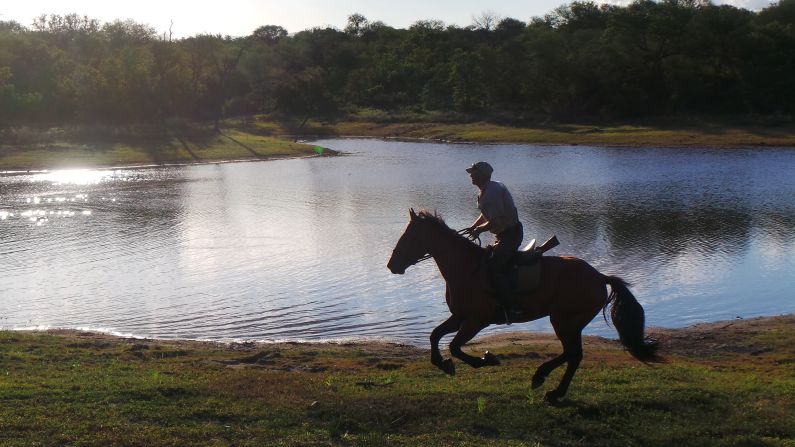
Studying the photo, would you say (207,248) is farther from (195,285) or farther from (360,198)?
(360,198)

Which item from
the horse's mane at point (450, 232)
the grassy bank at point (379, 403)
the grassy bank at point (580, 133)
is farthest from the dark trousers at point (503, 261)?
the grassy bank at point (580, 133)

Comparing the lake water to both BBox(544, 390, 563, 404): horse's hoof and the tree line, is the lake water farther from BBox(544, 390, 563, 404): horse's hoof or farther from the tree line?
the tree line

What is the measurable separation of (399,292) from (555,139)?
60.1 meters

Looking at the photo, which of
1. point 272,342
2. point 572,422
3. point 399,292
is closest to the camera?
point 572,422

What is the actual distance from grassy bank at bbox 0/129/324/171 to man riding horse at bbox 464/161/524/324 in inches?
2076

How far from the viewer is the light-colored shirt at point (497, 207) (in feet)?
33.3

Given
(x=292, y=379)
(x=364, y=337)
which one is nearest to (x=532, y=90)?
(x=364, y=337)

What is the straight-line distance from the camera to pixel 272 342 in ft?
54.3

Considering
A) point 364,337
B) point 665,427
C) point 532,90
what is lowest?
point 364,337

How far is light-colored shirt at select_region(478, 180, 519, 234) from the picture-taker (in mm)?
10148

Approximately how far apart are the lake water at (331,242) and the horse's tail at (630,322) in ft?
22.7

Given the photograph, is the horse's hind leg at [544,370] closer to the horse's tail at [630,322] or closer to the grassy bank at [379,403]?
the grassy bank at [379,403]

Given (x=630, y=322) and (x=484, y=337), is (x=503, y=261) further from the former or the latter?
(x=484, y=337)

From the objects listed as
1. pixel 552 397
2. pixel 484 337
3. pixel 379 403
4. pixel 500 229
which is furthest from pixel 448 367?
pixel 484 337
